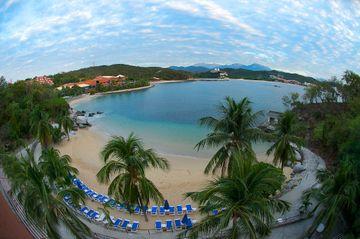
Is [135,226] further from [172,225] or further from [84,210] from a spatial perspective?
[84,210]

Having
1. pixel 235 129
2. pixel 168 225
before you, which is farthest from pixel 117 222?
pixel 235 129

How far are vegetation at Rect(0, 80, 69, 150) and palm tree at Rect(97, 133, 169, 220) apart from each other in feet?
68.8

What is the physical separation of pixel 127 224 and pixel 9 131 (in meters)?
30.2

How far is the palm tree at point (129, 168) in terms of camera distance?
43.1 feet

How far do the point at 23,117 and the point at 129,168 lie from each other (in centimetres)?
3389

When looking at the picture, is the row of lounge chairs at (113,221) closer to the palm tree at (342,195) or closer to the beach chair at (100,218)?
the beach chair at (100,218)

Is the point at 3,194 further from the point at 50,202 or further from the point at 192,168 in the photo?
the point at 192,168

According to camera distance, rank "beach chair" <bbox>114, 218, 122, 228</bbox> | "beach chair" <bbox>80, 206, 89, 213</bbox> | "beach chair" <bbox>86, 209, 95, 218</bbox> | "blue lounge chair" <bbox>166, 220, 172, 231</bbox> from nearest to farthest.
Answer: "blue lounge chair" <bbox>166, 220, 172, 231</bbox>, "beach chair" <bbox>114, 218, 122, 228</bbox>, "beach chair" <bbox>86, 209, 95, 218</bbox>, "beach chair" <bbox>80, 206, 89, 213</bbox>

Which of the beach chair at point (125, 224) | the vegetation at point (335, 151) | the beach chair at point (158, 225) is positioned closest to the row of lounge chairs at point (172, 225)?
the beach chair at point (158, 225)

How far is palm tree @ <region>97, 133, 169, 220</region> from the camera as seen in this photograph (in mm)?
13149

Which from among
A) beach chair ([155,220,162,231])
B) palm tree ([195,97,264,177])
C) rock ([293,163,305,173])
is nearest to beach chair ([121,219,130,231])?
beach chair ([155,220,162,231])

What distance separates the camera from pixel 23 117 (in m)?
39.9

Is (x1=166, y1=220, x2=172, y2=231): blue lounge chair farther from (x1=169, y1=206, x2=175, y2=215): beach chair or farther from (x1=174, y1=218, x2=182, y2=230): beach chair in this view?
(x1=169, y1=206, x2=175, y2=215): beach chair

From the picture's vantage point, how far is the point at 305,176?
24281mm
